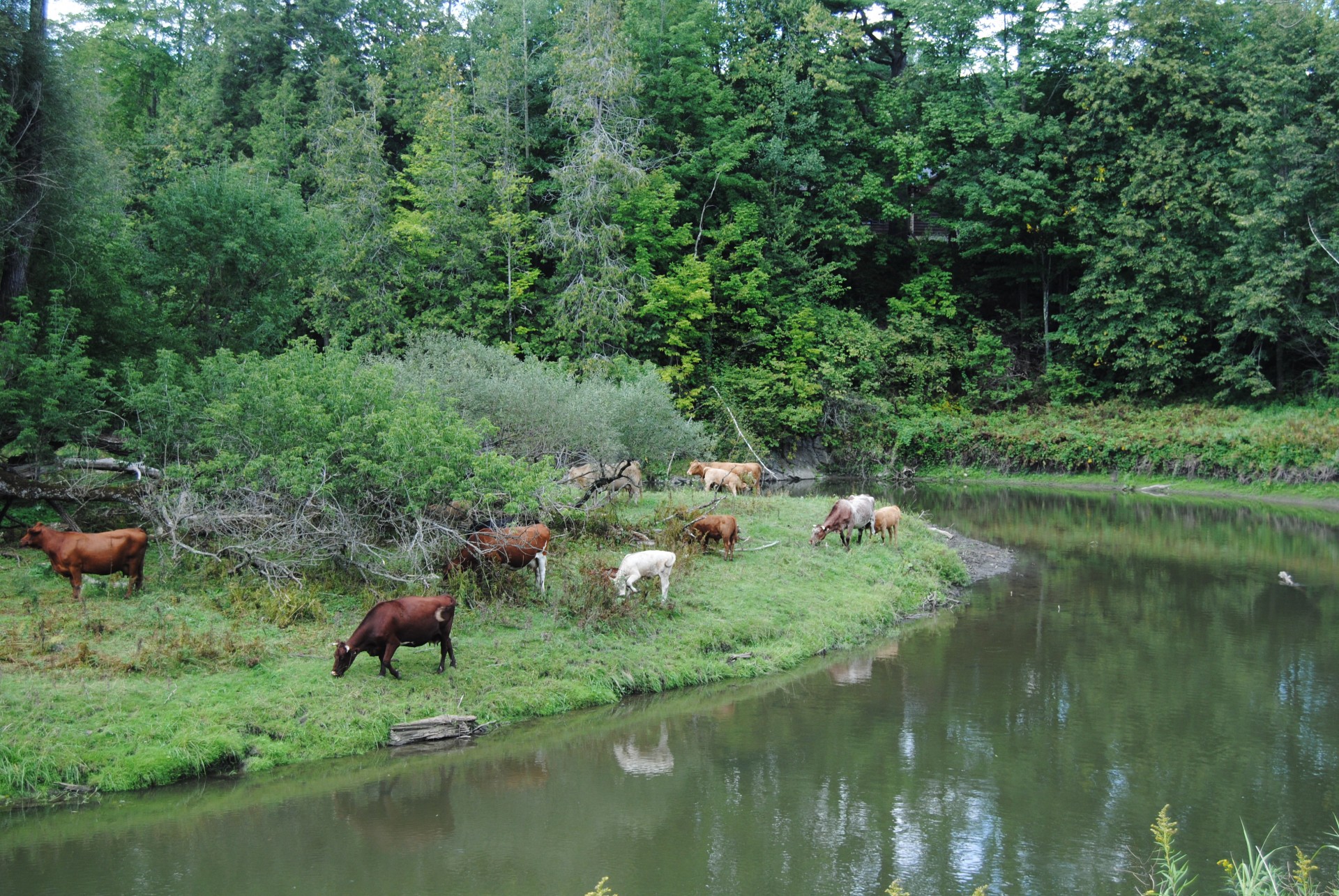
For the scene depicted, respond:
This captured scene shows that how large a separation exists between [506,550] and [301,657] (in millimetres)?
3515

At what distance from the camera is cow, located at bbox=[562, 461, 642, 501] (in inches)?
897

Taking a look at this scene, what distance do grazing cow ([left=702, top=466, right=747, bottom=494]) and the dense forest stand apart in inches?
308

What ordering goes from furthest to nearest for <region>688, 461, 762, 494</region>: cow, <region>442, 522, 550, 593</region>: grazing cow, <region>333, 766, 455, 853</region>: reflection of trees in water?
<region>688, 461, 762, 494</region>: cow, <region>442, 522, 550, 593</region>: grazing cow, <region>333, 766, 455, 853</region>: reflection of trees in water

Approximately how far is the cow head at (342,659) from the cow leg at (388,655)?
0.39 metres

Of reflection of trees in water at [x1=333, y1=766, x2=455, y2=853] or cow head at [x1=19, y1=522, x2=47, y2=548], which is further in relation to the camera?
cow head at [x1=19, y1=522, x2=47, y2=548]

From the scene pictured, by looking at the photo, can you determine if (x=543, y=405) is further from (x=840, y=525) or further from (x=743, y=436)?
(x=743, y=436)

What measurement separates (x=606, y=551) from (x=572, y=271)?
2129 centimetres

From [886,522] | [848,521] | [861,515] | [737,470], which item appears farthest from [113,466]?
[737,470]

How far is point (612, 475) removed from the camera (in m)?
22.9

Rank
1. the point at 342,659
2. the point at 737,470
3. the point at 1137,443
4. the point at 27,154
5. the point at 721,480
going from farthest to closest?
the point at 1137,443 < the point at 737,470 < the point at 721,480 < the point at 27,154 < the point at 342,659

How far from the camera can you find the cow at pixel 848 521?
2077cm

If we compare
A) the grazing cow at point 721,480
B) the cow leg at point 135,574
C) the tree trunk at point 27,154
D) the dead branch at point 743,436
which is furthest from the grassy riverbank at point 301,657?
the dead branch at point 743,436

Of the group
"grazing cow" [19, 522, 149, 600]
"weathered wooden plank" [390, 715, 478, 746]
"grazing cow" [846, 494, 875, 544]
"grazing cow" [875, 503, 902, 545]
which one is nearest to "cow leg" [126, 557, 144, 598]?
"grazing cow" [19, 522, 149, 600]

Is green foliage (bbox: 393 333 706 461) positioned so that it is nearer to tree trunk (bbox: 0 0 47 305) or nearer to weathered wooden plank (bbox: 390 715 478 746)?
weathered wooden plank (bbox: 390 715 478 746)
